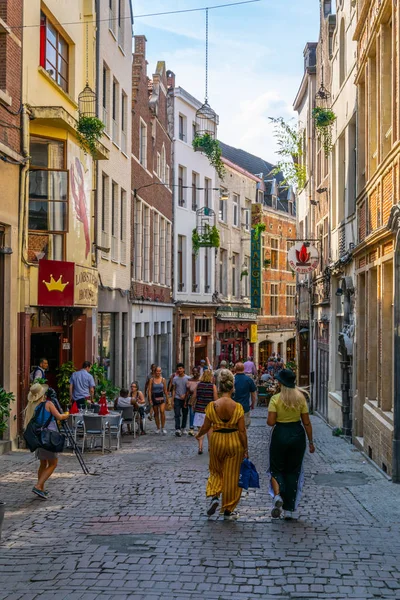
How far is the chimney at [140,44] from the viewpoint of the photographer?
29812 millimetres

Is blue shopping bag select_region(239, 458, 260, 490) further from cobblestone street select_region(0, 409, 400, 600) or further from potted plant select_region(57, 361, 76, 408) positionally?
potted plant select_region(57, 361, 76, 408)

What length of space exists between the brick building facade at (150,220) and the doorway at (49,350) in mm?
8433

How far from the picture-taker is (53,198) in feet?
54.3

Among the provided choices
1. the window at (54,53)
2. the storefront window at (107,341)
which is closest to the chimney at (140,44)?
the storefront window at (107,341)

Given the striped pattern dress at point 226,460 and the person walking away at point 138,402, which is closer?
the striped pattern dress at point 226,460

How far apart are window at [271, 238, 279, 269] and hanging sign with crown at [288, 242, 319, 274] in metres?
34.7

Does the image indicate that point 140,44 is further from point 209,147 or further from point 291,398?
point 291,398

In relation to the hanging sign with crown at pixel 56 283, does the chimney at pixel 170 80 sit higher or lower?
higher

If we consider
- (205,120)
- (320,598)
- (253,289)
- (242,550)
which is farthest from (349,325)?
(253,289)

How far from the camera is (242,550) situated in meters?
7.56

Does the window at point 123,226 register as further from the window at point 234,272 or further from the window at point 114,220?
the window at point 234,272

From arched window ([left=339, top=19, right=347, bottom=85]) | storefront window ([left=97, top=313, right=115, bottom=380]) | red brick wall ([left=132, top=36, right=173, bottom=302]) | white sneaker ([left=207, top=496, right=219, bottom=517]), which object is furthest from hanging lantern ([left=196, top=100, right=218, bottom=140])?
white sneaker ([left=207, top=496, right=219, bottom=517])

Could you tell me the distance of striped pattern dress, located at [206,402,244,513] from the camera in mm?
8953

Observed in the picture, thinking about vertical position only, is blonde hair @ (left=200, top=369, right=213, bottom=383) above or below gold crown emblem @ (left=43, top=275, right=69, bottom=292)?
below
